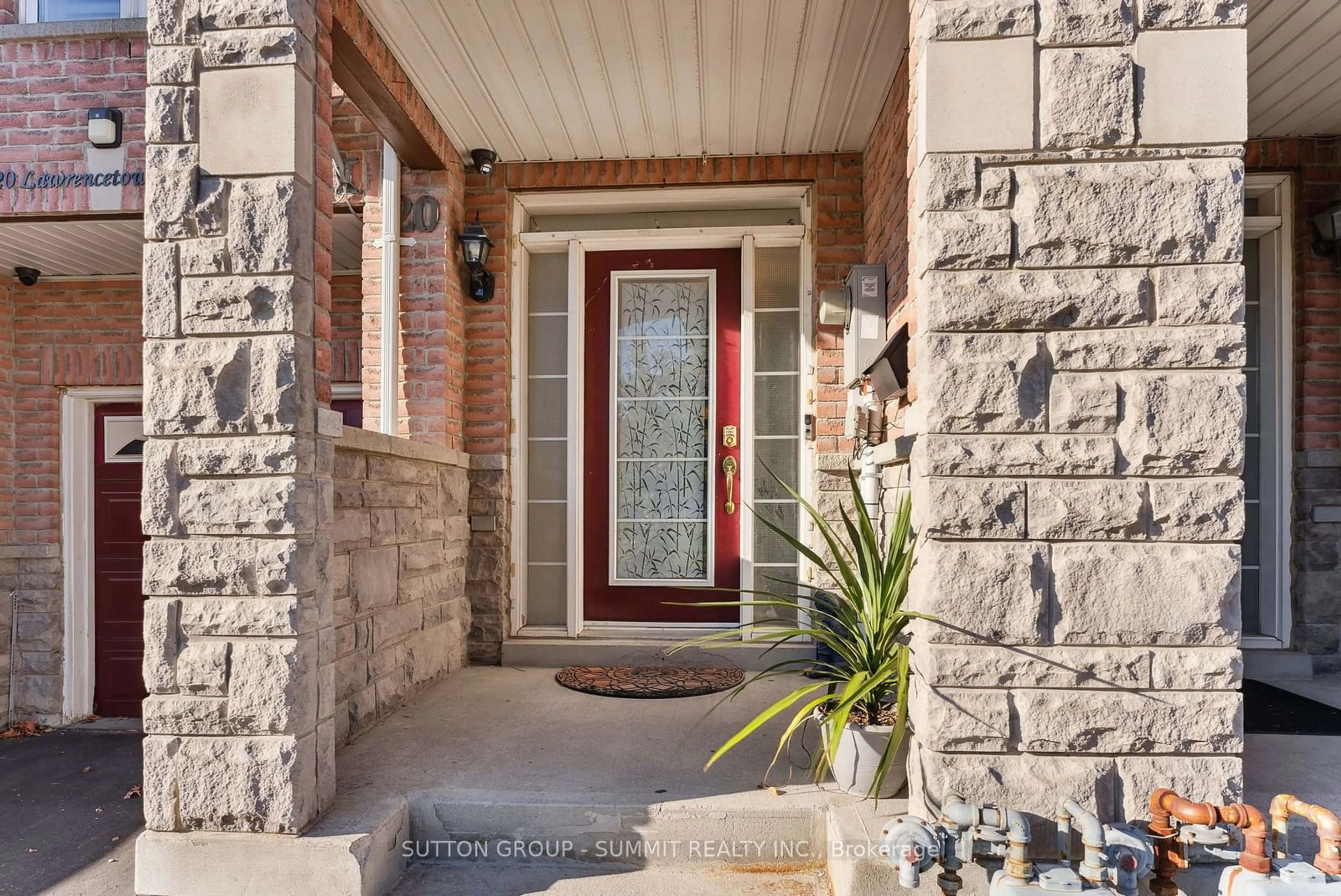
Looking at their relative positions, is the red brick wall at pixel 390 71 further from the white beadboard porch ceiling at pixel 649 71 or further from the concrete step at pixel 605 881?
the concrete step at pixel 605 881

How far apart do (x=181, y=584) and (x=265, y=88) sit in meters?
1.33

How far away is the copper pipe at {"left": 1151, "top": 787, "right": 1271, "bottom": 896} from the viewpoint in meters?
1.61

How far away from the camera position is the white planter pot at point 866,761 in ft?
6.99

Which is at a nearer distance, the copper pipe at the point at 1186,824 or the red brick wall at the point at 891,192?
the copper pipe at the point at 1186,824

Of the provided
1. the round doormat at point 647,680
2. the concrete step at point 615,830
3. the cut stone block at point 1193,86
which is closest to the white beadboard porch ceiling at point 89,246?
the round doormat at point 647,680

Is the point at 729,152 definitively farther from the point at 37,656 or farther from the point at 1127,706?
the point at 37,656

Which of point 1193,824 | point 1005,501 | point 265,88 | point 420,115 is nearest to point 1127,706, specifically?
point 1193,824

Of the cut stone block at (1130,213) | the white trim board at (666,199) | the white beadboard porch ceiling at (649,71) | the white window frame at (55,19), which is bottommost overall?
the cut stone block at (1130,213)

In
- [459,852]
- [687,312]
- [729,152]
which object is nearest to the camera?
[459,852]

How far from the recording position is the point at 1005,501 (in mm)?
1821

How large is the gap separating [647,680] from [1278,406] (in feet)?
10.5

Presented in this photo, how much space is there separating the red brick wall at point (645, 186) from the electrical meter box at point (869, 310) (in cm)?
38

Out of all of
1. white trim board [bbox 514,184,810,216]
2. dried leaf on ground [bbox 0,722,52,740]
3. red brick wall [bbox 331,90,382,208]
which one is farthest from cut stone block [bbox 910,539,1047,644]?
dried leaf on ground [bbox 0,722,52,740]

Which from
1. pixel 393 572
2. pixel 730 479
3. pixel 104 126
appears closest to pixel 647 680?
pixel 730 479
